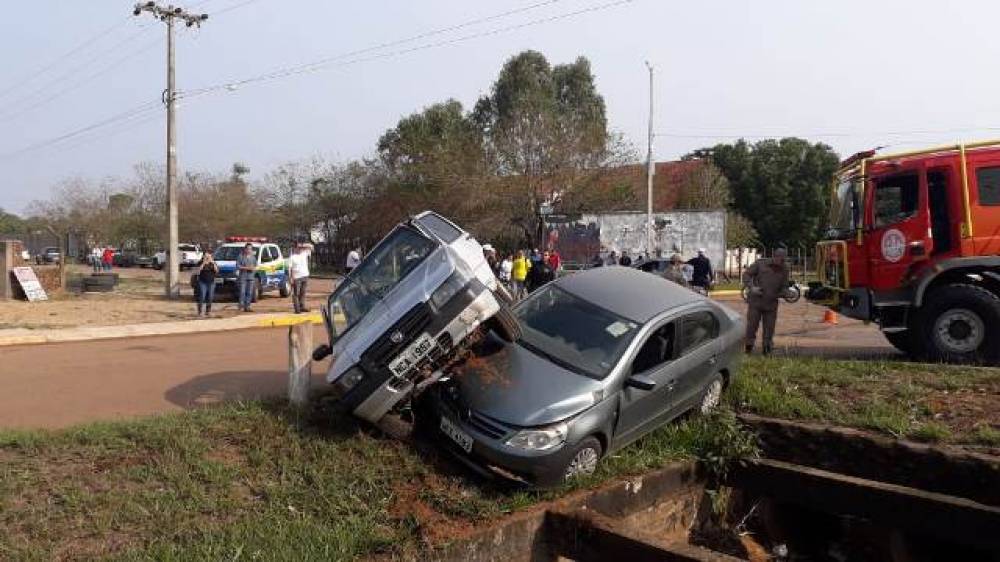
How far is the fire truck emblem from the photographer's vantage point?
34.7 ft

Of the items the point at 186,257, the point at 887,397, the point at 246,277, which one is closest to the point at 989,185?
the point at 887,397

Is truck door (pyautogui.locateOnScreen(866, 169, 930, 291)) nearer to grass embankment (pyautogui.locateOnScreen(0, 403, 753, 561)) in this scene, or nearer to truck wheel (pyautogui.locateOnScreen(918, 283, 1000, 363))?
truck wheel (pyautogui.locateOnScreen(918, 283, 1000, 363))

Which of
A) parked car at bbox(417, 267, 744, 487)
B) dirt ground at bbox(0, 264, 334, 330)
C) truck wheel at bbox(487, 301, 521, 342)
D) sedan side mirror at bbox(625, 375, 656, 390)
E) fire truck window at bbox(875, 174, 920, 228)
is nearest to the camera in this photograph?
parked car at bbox(417, 267, 744, 487)

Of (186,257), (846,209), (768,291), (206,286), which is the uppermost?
(186,257)

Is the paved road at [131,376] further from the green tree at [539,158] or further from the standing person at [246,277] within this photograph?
the green tree at [539,158]

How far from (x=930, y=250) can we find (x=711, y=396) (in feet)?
14.0

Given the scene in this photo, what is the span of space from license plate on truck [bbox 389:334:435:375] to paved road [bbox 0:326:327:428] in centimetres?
235

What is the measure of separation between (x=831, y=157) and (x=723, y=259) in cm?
2424

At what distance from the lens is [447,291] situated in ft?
22.1

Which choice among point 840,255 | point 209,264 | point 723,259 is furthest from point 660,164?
point 840,255

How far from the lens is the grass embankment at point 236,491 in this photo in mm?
5234

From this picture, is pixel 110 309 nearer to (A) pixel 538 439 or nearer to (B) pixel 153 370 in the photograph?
(B) pixel 153 370

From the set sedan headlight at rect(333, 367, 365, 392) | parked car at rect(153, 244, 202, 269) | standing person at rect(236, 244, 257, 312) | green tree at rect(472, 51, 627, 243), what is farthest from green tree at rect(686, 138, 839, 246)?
sedan headlight at rect(333, 367, 365, 392)

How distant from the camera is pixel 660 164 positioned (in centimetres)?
5938
